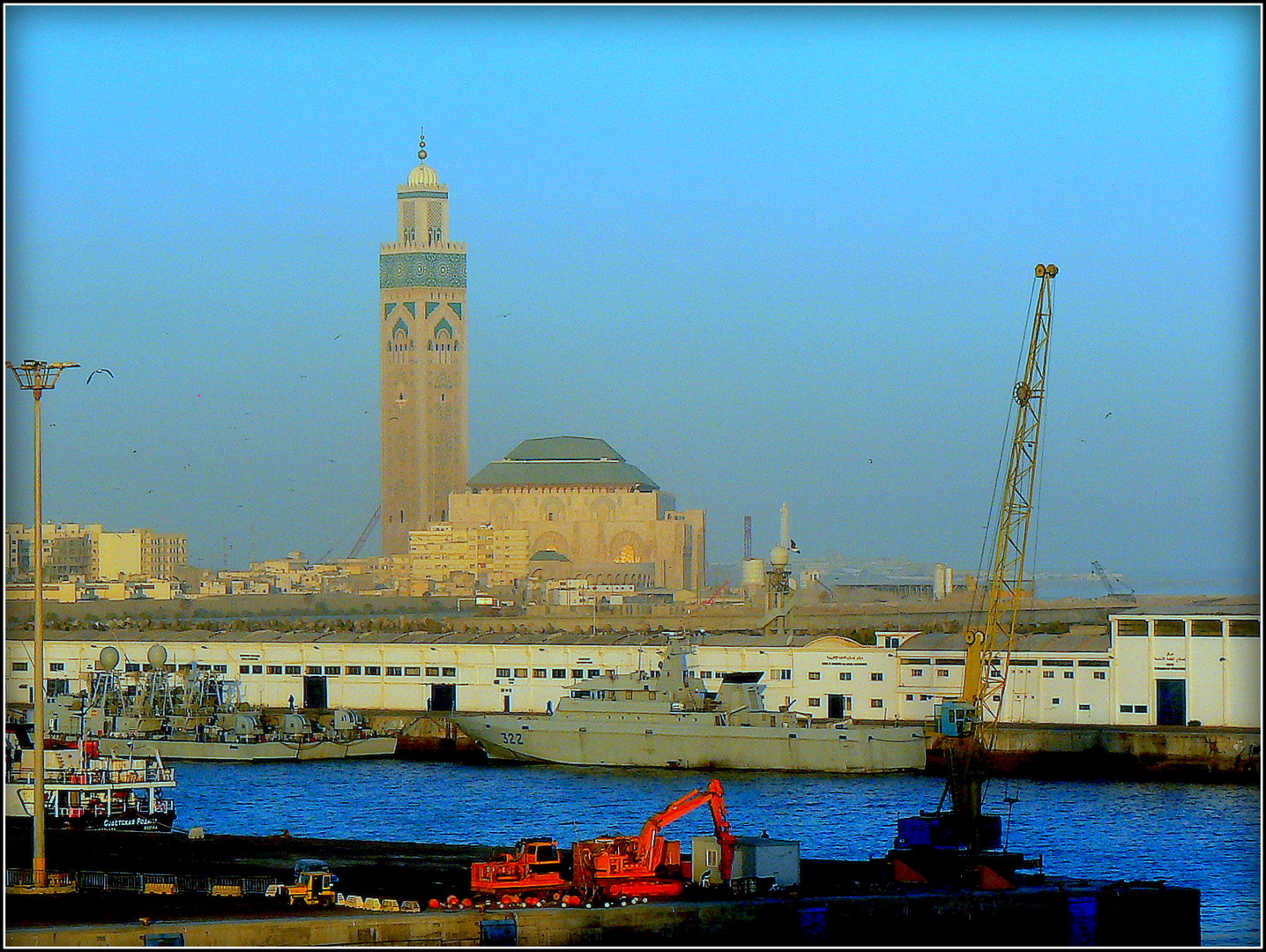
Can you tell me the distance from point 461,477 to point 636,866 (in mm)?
65866

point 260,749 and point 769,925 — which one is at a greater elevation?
point 769,925

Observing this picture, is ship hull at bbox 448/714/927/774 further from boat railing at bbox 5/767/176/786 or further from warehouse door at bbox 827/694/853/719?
boat railing at bbox 5/767/176/786

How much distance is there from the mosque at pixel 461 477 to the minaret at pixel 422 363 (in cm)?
3

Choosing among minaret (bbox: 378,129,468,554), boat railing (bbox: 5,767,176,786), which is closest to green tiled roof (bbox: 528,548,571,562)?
minaret (bbox: 378,129,468,554)

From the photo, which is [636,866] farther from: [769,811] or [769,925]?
[769,811]

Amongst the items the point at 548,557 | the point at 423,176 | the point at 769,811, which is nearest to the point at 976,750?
the point at 769,811

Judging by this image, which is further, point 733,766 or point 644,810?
point 733,766

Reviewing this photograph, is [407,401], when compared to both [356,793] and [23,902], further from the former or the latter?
[23,902]

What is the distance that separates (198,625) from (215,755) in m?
22.8

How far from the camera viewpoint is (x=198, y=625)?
5056 centimetres

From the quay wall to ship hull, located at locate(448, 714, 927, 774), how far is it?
468 inches

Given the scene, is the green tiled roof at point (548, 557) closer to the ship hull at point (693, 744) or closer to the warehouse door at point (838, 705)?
the warehouse door at point (838, 705)

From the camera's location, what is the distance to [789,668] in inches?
1172

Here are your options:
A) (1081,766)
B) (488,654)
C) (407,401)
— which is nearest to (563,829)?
(1081,766)
